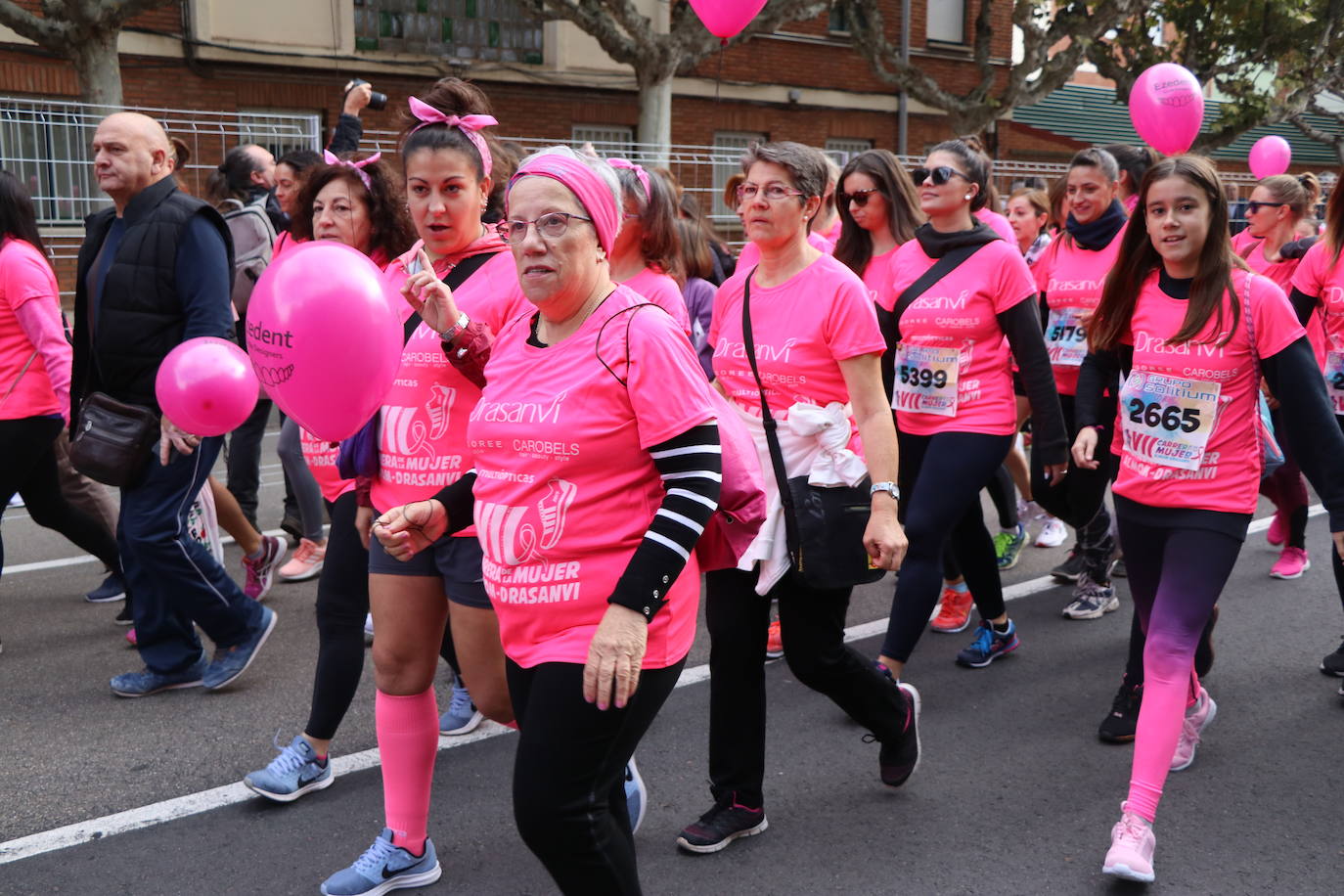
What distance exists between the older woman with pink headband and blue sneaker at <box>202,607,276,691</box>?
8.44 feet

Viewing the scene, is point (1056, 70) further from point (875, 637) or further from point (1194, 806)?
point (1194, 806)

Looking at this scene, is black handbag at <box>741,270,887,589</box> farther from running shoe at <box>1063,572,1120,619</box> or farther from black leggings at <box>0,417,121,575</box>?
black leggings at <box>0,417,121,575</box>

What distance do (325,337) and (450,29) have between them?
16.8m

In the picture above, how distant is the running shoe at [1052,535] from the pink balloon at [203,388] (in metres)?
4.68

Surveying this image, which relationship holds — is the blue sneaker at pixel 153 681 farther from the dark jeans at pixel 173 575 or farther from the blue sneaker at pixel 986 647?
the blue sneaker at pixel 986 647

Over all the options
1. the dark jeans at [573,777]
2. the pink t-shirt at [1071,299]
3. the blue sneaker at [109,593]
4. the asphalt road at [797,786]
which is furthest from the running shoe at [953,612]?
the blue sneaker at [109,593]

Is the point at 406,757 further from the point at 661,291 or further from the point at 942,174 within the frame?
the point at 942,174

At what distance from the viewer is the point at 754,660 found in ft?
11.8

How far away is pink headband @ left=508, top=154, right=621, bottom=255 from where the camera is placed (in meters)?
2.52

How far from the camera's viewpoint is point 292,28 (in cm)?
1702

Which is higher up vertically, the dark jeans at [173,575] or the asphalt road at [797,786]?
the dark jeans at [173,575]

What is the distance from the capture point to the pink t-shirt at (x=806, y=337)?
3.55 m

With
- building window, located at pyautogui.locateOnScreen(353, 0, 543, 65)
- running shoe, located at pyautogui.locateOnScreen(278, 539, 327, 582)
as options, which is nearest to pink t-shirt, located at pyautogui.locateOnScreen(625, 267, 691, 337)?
running shoe, located at pyautogui.locateOnScreen(278, 539, 327, 582)

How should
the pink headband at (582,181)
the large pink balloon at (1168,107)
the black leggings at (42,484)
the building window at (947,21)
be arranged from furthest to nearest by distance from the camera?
the building window at (947,21)
the large pink balloon at (1168,107)
the black leggings at (42,484)
the pink headband at (582,181)
